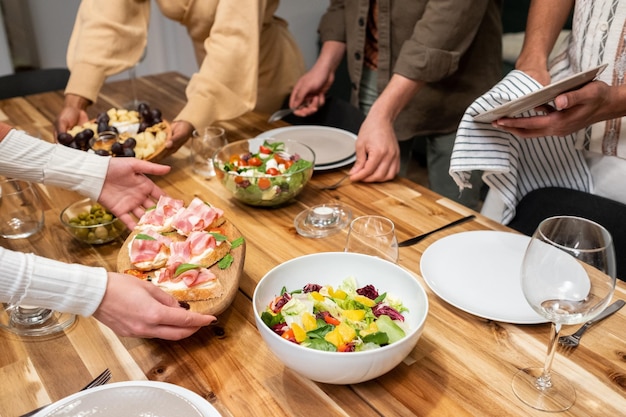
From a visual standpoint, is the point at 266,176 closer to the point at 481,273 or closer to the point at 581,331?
the point at 481,273

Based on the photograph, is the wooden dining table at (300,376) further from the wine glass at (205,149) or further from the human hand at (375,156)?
the wine glass at (205,149)

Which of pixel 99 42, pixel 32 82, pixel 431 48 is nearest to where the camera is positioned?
pixel 431 48

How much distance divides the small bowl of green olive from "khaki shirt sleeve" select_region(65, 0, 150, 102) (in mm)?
692

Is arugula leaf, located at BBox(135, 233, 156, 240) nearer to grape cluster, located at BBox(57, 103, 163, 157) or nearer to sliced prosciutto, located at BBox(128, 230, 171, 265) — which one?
sliced prosciutto, located at BBox(128, 230, 171, 265)

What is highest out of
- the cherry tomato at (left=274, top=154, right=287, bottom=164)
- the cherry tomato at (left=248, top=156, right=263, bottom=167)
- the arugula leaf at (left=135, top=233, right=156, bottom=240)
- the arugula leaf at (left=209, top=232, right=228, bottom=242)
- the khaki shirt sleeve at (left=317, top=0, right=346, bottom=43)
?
the khaki shirt sleeve at (left=317, top=0, right=346, bottom=43)

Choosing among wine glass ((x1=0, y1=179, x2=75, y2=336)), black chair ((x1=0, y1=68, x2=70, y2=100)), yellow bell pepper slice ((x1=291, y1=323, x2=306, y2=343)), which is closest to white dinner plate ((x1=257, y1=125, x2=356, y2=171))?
wine glass ((x1=0, y1=179, x2=75, y2=336))

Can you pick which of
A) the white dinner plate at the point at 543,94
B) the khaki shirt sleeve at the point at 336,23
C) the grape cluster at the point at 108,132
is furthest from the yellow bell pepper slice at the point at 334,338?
the khaki shirt sleeve at the point at 336,23

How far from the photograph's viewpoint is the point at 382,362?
Result: 0.83 m

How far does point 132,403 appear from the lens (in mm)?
817

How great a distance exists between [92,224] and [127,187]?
0.41ft

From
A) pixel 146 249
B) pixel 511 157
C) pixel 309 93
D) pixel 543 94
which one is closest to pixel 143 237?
pixel 146 249

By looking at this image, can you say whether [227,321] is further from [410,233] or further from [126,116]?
[126,116]

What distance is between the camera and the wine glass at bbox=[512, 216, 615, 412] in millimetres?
781

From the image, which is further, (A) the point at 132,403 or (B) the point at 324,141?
(B) the point at 324,141
